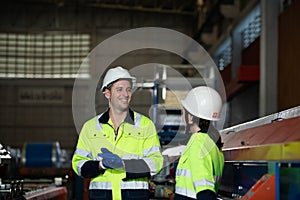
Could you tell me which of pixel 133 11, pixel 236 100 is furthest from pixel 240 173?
pixel 133 11

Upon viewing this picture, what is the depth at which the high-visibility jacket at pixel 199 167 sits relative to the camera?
12.2 ft

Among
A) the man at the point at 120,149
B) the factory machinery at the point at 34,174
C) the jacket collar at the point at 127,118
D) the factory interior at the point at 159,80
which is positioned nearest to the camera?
the man at the point at 120,149

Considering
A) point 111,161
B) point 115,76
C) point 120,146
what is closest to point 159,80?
point 115,76

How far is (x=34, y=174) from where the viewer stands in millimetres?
12914

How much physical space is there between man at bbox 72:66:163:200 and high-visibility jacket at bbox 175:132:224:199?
0.26 m

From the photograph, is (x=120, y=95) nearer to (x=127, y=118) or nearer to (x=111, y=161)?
(x=127, y=118)

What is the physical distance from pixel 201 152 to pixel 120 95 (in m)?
0.77

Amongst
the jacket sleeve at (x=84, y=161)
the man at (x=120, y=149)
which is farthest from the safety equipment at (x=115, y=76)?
the jacket sleeve at (x=84, y=161)

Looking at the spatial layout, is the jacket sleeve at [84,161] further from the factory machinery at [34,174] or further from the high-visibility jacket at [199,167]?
the factory machinery at [34,174]

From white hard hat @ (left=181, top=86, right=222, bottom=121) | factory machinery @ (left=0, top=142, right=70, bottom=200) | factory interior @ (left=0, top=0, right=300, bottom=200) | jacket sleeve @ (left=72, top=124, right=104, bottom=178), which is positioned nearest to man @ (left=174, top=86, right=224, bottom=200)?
white hard hat @ (left=181, top=86, right=222, bottom=121)

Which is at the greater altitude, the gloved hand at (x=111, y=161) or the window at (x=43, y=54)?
the window at (x=43, y=54)

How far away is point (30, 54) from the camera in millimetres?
26062

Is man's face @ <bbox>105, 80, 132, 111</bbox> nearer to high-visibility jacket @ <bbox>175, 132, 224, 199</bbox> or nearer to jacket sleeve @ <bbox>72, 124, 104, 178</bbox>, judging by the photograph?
jacket sleeve @ <bbox>72, 124, 104, 178</bbox>

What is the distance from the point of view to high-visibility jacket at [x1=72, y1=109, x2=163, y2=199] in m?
4.22
